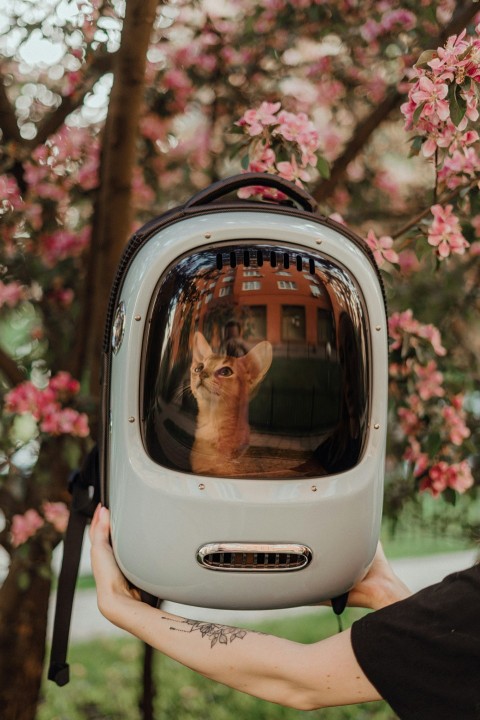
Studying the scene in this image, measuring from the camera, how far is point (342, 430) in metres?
0.94

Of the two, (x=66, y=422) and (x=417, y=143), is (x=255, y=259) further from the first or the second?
(x=66, y=422)

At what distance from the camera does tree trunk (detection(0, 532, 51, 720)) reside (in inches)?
80.9

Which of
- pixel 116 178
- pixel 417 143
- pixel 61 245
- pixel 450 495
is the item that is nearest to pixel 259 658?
pixel 450 495

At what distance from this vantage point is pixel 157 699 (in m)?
3.06

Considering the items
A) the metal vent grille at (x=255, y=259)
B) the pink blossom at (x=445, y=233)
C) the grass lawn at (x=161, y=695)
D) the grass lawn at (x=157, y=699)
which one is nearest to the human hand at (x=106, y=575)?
the metal vent grille at (x=255, y=259)

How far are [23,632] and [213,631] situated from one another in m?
1.37

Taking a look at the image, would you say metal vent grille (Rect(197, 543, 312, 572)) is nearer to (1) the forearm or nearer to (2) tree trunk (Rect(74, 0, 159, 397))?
(1) the forearm

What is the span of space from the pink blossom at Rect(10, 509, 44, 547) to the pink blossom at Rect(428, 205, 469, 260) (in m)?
1.25

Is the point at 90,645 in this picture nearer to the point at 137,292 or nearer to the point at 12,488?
the point at 12,488

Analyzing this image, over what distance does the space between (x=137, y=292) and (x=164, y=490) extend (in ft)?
0.78

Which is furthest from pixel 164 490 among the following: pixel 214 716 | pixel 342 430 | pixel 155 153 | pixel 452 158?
pixel 214 716

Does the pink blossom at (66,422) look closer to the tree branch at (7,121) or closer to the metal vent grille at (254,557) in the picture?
the tree branch at (7,121)

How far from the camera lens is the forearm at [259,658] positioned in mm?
893

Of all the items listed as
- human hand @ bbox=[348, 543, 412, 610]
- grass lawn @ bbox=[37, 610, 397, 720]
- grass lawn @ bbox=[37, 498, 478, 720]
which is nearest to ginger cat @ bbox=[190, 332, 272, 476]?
human hand @ bbox=[348, 543, 412, 610]
